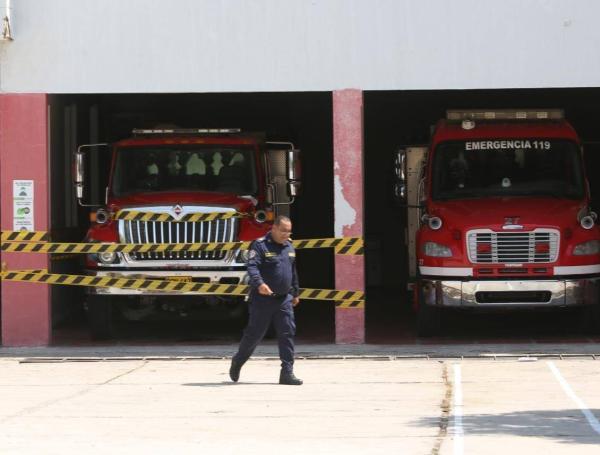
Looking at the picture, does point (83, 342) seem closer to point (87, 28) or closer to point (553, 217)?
point (87, 28)

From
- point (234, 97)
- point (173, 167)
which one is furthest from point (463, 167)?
point (234, 97)

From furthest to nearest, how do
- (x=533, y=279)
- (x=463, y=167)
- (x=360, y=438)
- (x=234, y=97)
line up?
(x=234, y=97) < (x=463, y=167) < (x=533, y=279) < (x=360, y=438)

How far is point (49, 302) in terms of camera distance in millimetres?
17484

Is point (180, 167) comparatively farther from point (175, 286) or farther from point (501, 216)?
point (501, 216)

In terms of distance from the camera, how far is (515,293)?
1678 cm

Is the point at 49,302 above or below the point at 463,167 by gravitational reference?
below

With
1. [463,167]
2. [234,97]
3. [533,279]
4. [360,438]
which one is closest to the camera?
[360,438]

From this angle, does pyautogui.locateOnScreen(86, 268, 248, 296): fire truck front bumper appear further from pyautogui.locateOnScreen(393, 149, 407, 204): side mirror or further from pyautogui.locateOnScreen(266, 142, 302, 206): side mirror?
pyautogui.locateOnScreen(393, 149, 407, 204): side mirror

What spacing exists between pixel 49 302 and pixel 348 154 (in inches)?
163

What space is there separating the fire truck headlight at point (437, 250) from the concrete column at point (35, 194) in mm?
4704

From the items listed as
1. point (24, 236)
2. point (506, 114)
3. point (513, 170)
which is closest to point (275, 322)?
point (24, 236)

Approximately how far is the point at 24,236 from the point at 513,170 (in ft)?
20.2

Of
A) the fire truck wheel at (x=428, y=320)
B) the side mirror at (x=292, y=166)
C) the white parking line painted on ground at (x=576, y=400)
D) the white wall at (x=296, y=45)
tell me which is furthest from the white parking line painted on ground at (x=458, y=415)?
the white wall at (x=296, y=45)

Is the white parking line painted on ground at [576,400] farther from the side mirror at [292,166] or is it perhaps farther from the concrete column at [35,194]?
the concrete column at [35,194]
